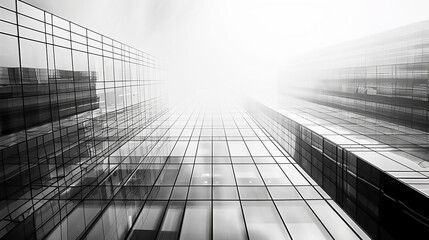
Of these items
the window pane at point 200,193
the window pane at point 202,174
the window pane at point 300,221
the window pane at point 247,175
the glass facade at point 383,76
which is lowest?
the window pane at point 300,221

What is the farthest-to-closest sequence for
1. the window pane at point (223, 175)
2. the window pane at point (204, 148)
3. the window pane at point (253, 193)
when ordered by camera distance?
the window pane at point (204, 148), the window pane at point (223, 175), the window pane at point (253, 193)

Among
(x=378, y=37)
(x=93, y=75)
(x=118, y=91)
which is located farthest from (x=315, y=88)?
(x=93, y=75)

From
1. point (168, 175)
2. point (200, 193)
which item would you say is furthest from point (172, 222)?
point (168, 175)

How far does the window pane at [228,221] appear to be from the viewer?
37.2ft

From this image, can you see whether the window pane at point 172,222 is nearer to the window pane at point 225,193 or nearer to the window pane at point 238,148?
the window pane at point 225,193

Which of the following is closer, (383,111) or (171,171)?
(171,171)

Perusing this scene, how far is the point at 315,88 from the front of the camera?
76.9 m

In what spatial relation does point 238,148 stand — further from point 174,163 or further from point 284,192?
point 284,192

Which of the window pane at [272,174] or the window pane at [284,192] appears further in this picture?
the window pane at [272,174]

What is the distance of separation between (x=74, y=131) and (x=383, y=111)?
4884cm

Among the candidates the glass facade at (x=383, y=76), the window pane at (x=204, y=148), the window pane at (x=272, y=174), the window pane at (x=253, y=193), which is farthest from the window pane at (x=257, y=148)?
the glass facade at (x=383, y=76)

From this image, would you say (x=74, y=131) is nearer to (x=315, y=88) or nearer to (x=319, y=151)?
(x=319, y=151)

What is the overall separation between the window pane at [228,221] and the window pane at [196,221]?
0.34m

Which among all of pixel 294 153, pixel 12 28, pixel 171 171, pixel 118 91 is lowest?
pixel 294 153
